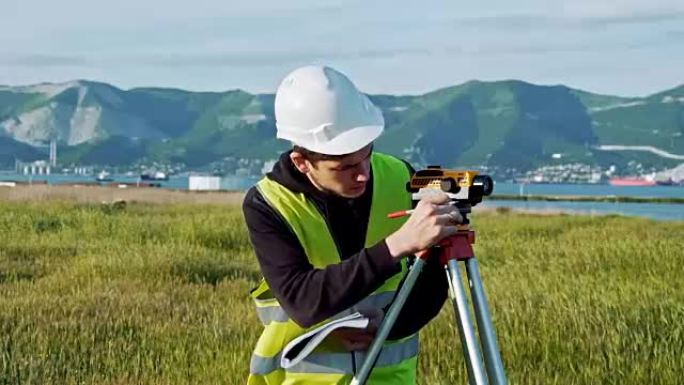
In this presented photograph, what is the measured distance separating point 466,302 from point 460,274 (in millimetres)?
74

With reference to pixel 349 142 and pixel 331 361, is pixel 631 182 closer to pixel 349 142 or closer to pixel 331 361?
pixel 331 361

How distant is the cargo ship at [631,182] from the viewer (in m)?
171

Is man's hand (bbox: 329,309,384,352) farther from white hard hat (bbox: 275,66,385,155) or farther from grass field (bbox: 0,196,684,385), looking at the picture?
grass field (bbox: 0,196,684,385)

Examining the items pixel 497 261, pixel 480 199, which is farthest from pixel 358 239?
pixel 497 261

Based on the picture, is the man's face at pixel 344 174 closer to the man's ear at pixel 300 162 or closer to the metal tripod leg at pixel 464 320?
the man's ear at pixel 300 162

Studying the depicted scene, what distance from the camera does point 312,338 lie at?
327 centimetres

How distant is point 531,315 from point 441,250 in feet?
14.5

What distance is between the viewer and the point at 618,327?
667cm

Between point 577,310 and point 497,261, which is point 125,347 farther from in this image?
point 497,261

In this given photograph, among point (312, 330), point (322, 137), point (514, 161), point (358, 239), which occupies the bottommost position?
point (514, 161)

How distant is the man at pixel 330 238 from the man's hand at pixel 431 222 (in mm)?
64

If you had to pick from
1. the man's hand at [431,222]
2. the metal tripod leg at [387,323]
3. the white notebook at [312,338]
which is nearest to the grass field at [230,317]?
the white notebook at [312,338]

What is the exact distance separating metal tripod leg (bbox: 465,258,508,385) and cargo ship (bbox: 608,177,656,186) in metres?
172

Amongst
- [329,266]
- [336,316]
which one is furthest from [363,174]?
[336,316]
